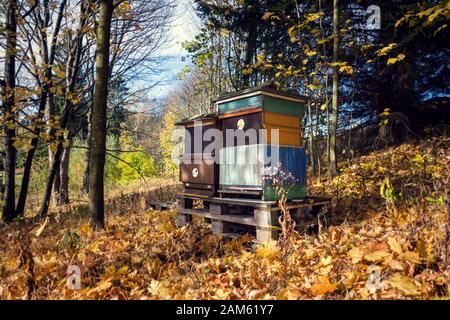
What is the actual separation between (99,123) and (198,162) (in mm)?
2185

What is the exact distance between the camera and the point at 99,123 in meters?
5.70

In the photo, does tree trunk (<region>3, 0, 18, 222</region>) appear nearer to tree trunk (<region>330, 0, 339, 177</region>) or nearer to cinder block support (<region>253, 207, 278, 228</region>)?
cinder block support (<region>253, 207, 278, 228</region>)

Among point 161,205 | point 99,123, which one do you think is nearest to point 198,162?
point 99,123

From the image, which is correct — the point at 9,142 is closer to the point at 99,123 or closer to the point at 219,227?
the point at 99,123

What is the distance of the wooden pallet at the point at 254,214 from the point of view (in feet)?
14.8

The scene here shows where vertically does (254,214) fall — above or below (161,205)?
above

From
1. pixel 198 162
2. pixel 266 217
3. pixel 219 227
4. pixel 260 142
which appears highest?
pixel 260 142

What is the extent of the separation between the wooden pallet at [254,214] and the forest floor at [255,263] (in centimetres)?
30

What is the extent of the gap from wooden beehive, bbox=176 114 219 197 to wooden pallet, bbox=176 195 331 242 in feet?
0.91

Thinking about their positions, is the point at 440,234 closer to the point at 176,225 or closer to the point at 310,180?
the point at 176,225

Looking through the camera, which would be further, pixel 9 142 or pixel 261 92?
pixel 9 142

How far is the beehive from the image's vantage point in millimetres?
4844
